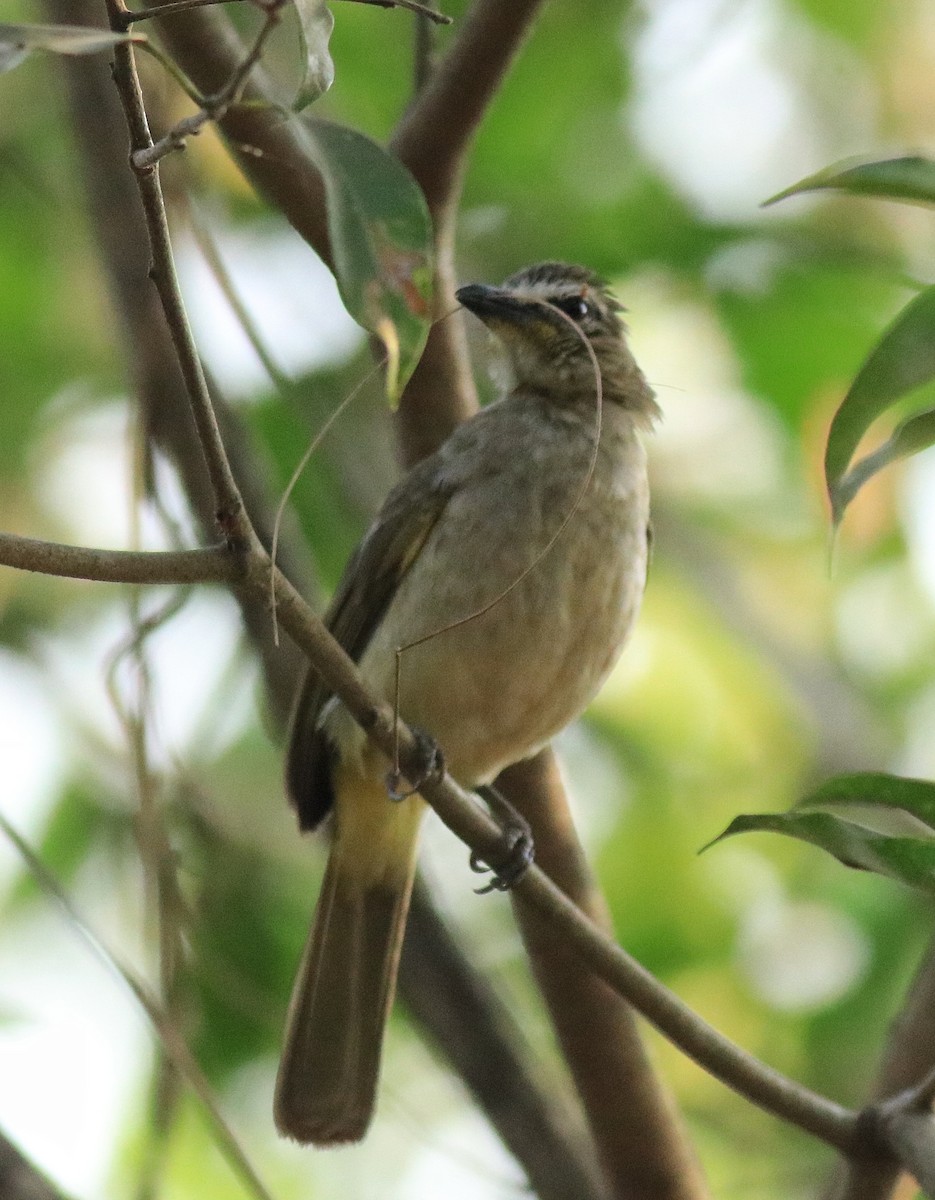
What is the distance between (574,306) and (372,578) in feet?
3.32

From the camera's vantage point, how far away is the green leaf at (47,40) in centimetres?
172

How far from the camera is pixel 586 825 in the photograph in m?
5.73

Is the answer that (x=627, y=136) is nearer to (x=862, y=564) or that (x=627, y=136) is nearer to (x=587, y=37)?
(x=587, y=37)

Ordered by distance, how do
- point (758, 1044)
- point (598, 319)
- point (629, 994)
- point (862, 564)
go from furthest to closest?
1. point (862, 564)
2. point (758, 1044)
3. point (598, 319)
4. point (629, 994)

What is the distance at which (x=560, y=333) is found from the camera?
→ 4270 millimetres

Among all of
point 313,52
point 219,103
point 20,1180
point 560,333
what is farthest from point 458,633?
point 219,103

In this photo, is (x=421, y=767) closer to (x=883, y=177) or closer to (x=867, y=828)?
(x=867, y=828)

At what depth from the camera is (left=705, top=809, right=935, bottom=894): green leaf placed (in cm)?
231

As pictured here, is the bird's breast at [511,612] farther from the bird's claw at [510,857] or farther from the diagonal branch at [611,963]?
the diagonal branch at [611,963]

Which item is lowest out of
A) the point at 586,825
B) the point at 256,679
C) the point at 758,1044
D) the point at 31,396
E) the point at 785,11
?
the point at 758,1044

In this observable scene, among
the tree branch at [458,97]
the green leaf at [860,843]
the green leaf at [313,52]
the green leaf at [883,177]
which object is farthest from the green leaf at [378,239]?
the tree branch at [458,97]

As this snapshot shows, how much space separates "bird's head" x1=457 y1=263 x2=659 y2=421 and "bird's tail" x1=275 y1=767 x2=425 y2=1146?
3.72 ft

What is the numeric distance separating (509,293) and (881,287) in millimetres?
2019

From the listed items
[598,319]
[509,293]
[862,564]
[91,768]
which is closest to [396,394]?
[509,293]
